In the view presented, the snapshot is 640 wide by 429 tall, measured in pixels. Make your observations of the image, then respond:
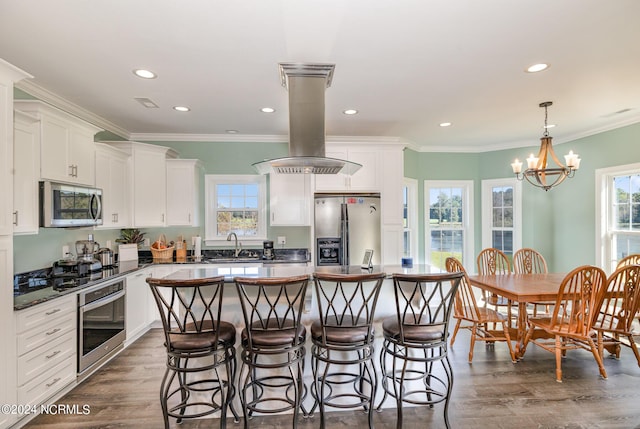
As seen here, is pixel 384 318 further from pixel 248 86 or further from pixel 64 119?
pixel 64 119

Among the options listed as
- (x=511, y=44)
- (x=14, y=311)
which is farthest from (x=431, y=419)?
(x=14, y=311)

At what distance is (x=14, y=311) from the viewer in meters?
2.22

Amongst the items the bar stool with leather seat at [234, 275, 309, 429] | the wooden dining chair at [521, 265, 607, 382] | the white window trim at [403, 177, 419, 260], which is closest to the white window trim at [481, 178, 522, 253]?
the white window trim at [403, 177, 419, 260]

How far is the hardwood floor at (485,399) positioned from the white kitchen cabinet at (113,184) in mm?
1630

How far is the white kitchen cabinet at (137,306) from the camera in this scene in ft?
12.2

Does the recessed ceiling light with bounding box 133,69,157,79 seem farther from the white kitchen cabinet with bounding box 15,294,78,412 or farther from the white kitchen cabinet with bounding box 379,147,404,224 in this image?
the white kitchen cabinet with bounding box 379,147,404,224

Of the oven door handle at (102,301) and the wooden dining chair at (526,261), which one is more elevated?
the wooden dining chair at (526,261)

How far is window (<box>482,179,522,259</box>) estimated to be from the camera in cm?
561

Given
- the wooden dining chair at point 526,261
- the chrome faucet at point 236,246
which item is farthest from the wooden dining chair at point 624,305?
the chrome faucet at point 236,246

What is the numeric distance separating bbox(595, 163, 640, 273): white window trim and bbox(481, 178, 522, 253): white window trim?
1067 millimetres

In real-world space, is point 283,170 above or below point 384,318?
above

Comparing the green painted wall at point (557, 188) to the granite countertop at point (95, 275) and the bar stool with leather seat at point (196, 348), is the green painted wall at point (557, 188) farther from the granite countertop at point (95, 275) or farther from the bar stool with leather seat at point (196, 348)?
the bar stool with leather seat at point (196, 348)

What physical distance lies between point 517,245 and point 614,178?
165 centimetres

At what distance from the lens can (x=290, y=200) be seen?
4.84 meters
